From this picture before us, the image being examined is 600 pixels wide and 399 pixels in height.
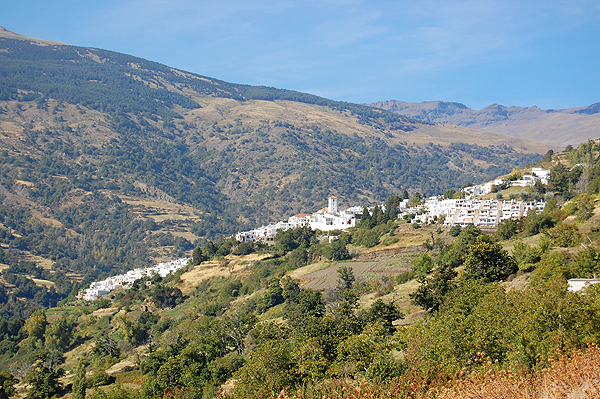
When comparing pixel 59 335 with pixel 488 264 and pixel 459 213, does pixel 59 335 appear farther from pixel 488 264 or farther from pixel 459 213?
pixel 459 213

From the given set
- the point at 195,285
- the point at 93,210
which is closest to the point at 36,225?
the point at 93,210

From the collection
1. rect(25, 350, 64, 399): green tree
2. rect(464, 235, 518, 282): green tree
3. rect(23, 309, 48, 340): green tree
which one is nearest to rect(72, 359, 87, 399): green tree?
rect(25, 350, 64, 399): green tree

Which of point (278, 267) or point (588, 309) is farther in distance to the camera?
point (278, 267)

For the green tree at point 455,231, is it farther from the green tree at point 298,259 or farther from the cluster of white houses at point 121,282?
the cluster of white houses at point 121,282

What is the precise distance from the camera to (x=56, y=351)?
201 feet

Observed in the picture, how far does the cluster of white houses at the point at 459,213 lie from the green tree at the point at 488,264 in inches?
1274

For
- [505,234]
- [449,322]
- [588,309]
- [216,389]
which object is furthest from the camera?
[505,234]

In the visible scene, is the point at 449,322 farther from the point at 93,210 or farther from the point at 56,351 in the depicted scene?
the point at 93,210

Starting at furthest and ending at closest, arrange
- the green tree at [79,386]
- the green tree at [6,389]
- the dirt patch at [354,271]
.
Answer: the dirt patch at [354,271] → the green tree at [6,389] → the green tree at [79,386]

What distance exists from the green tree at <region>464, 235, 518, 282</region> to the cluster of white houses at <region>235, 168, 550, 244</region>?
106ft

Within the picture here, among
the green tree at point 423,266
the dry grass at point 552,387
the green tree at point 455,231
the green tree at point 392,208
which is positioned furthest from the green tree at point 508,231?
the dry grass at point 552,387

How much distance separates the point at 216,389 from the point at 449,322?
626 inches

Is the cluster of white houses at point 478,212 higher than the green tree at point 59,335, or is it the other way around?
the cluster of white houses at point 478,212

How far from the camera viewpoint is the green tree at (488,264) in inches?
1508
